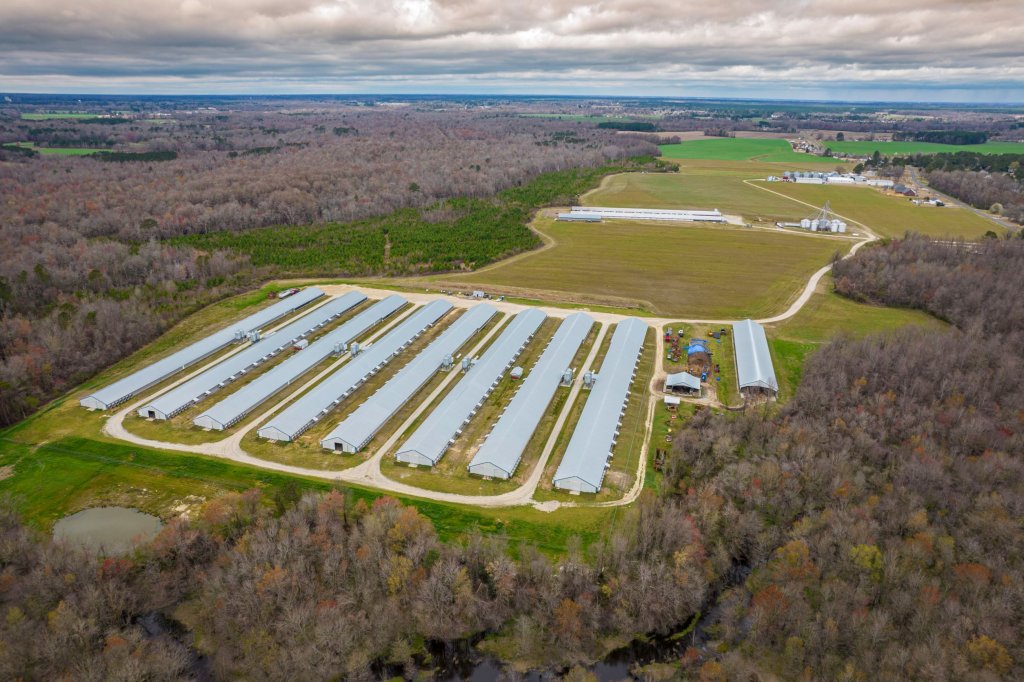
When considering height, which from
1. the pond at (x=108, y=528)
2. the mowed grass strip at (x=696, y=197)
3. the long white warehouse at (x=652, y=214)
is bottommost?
the pond at (x=108, y=528)

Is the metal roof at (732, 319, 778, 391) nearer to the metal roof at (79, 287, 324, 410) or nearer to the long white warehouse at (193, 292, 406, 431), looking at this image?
the long white warehouse at (193, 292, 406, 431)

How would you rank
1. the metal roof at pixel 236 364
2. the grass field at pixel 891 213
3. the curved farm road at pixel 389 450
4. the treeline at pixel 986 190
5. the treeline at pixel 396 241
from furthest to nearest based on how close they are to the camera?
the treeline at pixel 986 190 → the grass field at pixel 891 213 → the treeline at pixel 396 241 → the metal roof at pixel 236 364 → the curved farm road at pixel 389 450

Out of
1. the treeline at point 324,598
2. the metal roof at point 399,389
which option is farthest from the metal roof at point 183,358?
the metal roof at point 399,389

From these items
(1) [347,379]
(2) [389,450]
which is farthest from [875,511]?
(1) [347,379]

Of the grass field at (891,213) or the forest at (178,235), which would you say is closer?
the forest at (178,235)

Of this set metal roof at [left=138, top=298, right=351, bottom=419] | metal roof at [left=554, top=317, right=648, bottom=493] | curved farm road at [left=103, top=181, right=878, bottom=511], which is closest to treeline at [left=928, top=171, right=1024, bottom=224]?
metal roof at [left=554, top=317, right=648, bottom=493]

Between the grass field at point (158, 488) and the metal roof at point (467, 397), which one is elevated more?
the metal roof at point (467, 397)

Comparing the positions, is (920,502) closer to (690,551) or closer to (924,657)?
(924,657)

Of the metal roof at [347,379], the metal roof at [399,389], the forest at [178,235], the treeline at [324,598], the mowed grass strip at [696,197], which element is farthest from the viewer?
the mowed grass strip at [696,197]

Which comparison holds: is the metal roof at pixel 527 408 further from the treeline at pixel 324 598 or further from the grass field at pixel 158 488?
the treeline at pixel 324 598
